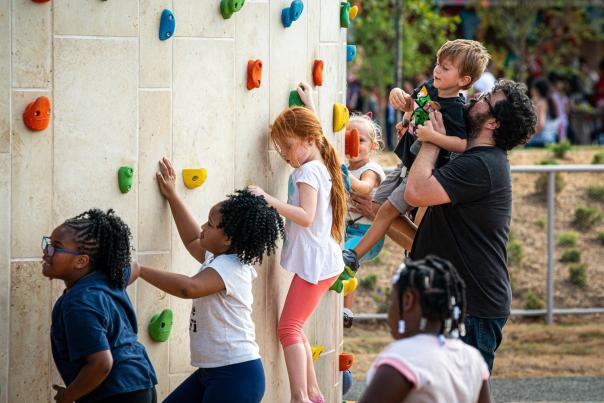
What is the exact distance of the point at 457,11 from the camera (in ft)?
85.1

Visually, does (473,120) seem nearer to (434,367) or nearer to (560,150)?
(434,367)

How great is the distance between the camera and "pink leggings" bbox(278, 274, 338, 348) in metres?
5.94

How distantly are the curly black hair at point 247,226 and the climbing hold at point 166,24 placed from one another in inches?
35.1

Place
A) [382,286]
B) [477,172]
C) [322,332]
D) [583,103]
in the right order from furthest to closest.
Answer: [583,103] → [382,286] → [322,332] → [477,172]

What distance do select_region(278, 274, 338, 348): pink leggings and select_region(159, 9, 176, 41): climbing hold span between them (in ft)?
4.65

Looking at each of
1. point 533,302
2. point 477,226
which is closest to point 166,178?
point 477,226

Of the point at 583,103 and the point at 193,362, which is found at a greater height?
the point at 583,103

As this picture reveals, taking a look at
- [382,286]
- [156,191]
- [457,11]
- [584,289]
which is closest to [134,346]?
[156,191]

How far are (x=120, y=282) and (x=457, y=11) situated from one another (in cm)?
2208

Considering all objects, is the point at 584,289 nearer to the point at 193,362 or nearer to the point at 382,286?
the point at 382,286

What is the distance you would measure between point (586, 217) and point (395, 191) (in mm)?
Answer: 5658

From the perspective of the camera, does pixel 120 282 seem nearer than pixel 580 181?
Yes

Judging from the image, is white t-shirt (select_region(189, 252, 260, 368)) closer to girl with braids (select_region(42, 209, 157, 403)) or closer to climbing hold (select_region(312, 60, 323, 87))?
girl with braids (select_region(42, 209, 157, 403))

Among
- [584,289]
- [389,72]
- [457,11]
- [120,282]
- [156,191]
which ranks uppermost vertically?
[457,11]
